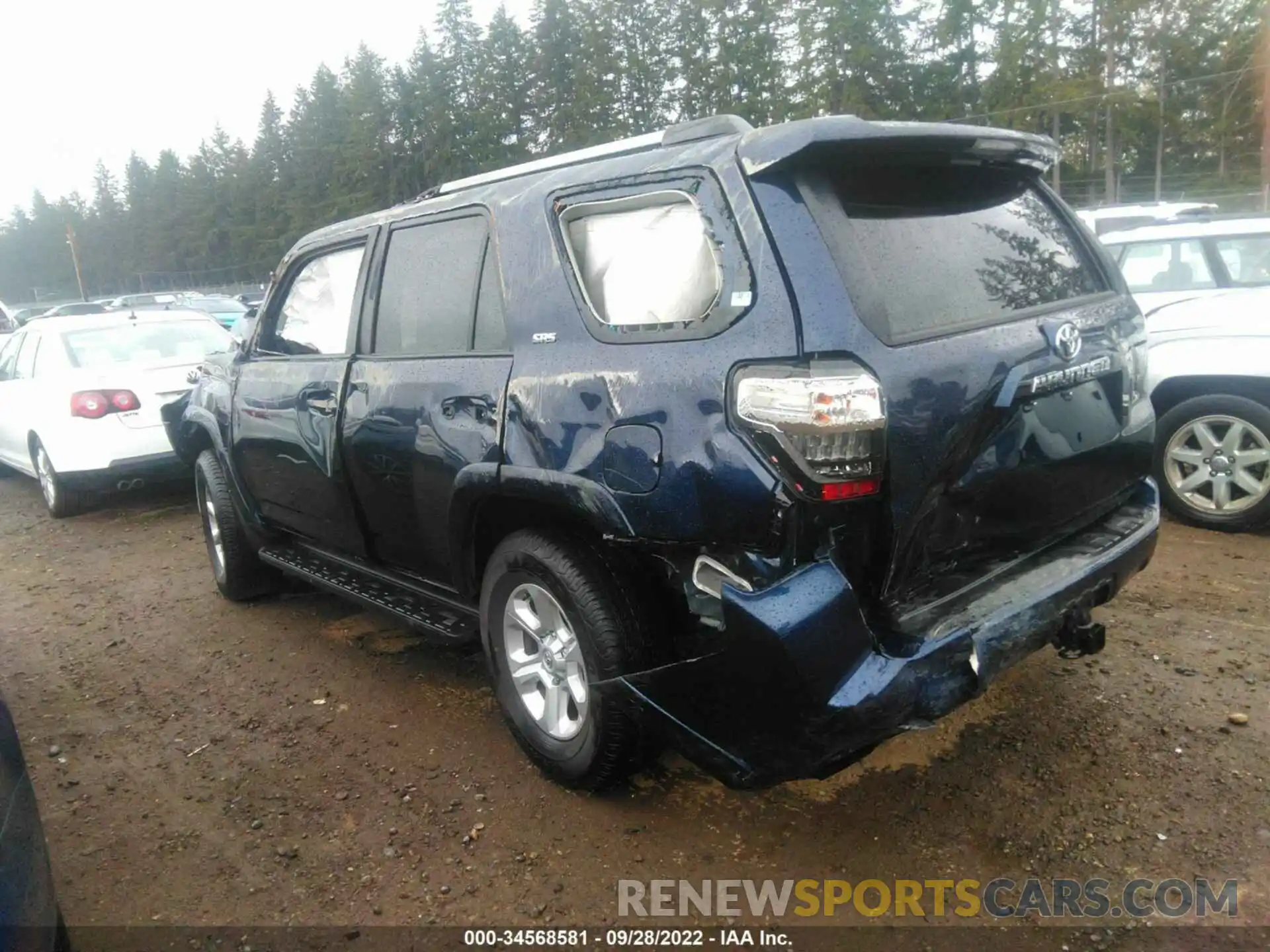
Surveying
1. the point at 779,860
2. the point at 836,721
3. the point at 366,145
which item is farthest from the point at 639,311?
the point at 366,145

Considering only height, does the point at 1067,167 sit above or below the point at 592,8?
below

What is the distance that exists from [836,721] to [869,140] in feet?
4.82

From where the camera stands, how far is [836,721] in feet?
7.61

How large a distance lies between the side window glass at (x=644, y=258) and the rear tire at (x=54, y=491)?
618cm

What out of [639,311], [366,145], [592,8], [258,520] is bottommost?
[258,520]

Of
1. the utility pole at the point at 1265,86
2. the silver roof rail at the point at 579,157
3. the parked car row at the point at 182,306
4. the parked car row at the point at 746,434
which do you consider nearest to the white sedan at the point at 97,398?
the parked car row at the point at 746,434

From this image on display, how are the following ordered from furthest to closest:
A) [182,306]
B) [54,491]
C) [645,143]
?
[182,306] → [54,491] → [645,143]

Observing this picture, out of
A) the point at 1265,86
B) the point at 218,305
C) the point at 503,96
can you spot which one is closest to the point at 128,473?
the point at 218,305

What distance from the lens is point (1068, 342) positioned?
2.73 meters

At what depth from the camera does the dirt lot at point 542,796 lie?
274 cm

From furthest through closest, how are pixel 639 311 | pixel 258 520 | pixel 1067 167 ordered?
1. pixel 1067 167
2. pixel 258 520
3. pixel 639 311

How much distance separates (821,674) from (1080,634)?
3.16 feet

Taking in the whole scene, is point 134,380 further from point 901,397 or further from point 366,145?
point 366,145

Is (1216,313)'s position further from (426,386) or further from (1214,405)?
(426,386)
